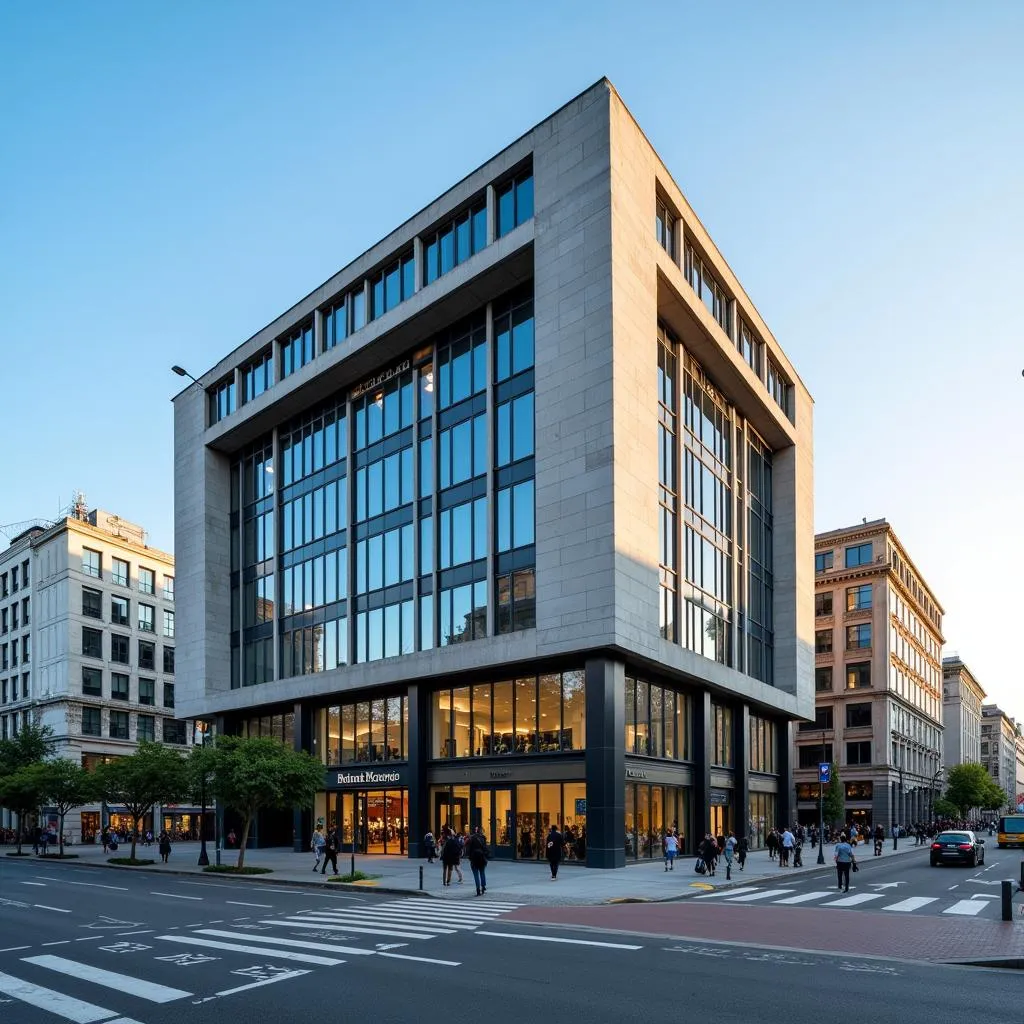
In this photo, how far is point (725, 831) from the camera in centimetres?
5306

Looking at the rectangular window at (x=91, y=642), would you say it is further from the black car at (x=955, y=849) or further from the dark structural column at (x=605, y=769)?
the black car at (x=955, y=849)

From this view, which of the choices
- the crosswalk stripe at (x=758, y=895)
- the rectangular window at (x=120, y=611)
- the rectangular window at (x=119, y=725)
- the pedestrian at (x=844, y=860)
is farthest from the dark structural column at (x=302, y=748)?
the rectangular window at (x=120, y=611)

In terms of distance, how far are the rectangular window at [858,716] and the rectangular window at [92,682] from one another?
6947 cm

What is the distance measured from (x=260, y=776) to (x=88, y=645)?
51845mm

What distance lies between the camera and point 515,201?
45062 millimetres

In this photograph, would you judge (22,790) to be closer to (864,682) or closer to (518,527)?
(518,527)

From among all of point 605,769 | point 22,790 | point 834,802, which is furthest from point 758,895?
point 834,802

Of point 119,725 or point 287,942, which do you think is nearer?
point 287,942

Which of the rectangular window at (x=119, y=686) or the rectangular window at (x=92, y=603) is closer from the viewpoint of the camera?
the rectangular window at (x=92, y=603)

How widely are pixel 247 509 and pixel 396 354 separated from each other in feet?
58.1

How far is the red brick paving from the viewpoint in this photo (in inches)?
717

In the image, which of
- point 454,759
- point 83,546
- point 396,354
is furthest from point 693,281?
point 83,546

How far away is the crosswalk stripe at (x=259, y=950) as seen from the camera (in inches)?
643

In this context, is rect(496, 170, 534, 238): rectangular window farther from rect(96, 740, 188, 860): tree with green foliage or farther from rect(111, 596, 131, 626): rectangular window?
rect(111, 596, 131, 626): rectangular window
